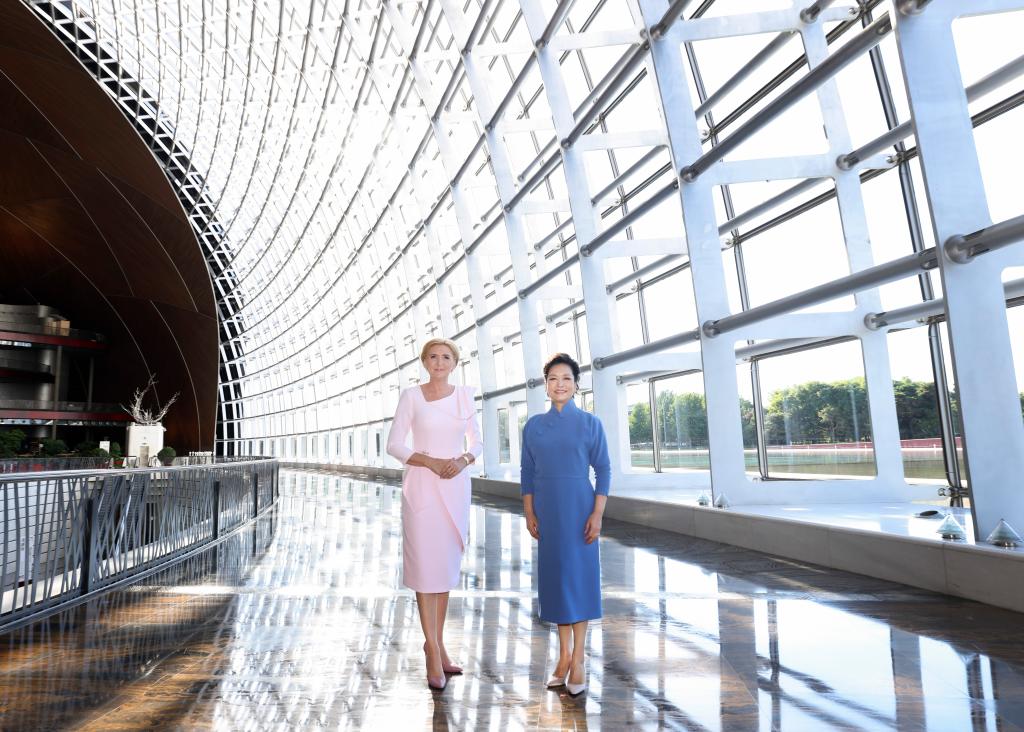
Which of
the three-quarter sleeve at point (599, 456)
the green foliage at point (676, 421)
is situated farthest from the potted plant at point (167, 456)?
the three-quarter sleeve at point (599, 456)

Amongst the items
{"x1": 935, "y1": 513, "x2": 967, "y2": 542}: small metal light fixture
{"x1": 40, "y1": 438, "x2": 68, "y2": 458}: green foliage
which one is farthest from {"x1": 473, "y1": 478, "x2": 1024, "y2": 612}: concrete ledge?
{"x1": 40, "y1": 438, "x2": 68, "y2": 458}: green foliage

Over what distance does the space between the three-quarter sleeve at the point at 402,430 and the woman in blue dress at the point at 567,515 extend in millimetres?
698

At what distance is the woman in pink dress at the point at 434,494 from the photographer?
165 inches

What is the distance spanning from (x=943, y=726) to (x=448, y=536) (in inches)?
99.5

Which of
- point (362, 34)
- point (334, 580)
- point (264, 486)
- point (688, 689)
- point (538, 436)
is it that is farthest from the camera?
point (362, 34)

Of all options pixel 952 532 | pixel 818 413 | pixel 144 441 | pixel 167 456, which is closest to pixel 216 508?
pixel 952 532

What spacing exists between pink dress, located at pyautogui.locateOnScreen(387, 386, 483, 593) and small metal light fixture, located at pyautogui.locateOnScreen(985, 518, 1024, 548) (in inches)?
168

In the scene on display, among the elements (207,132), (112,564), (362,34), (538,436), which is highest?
(207,132)

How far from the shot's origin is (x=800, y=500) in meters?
10.6

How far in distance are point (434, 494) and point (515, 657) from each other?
3.89 ft

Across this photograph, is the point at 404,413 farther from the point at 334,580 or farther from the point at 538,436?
the point at 334,580

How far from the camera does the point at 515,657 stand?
14.8 ft

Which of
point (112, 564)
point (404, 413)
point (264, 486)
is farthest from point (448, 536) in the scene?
point (264, 486)

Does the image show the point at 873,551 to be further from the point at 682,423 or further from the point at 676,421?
the point at 676,421
